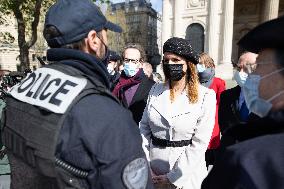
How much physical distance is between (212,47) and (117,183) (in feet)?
82.4

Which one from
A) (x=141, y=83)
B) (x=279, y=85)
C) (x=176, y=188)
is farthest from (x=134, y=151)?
(x=141, y=83)

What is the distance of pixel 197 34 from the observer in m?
26.4

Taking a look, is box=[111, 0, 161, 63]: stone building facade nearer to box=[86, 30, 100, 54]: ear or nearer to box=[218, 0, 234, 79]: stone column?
box=[218, 0, 234, 79]: stone column

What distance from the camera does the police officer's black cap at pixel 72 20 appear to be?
1580 mm

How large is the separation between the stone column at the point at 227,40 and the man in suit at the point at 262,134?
23901mm

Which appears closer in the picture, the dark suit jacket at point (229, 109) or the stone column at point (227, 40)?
the dark suit jacket at point (229, 109)

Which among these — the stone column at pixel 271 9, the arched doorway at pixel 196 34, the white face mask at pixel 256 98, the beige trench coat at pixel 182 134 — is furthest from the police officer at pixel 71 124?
the stone column at pixel 271 9

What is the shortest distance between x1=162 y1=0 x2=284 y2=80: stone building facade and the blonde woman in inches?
876

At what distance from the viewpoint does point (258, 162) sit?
107 centimetres

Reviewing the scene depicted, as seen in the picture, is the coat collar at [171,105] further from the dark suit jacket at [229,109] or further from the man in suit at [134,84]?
the man in suit at [134,84]

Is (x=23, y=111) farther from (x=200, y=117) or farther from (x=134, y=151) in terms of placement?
(x=200, y=117)

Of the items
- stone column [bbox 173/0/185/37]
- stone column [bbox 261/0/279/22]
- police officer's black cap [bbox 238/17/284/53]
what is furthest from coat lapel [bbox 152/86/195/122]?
stone column [bbox 261/0/279/22]

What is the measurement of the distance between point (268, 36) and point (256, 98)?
35cm

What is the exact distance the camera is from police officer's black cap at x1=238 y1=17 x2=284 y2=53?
3.89 feet
